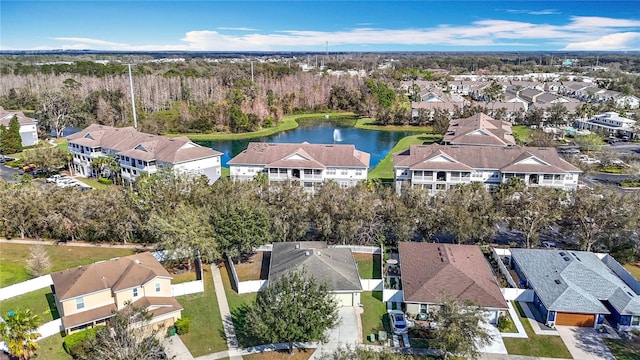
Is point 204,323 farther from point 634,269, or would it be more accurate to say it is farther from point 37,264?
point 634,269

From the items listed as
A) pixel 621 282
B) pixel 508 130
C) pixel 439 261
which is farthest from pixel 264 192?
pixel 508 130

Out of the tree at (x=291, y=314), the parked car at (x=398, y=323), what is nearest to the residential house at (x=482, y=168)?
the parked car at (x=398, y=323)

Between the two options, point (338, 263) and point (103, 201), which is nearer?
point (338, 263)

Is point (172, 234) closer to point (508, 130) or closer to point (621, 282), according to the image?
point (621, 282)

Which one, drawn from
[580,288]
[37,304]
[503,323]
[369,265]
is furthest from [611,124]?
[37,304]

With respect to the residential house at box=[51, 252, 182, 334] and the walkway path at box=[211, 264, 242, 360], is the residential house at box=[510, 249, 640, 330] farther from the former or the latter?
the residential house at box=[51, 252, 182, 334]

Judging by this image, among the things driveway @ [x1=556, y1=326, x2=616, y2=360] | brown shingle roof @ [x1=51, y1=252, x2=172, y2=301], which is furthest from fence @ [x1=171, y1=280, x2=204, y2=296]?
driveway @ [x1=556, y1=326, x2=616, y2=360]

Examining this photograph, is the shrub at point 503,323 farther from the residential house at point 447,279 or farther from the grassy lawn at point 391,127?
the grassy lawn at point 391,127
